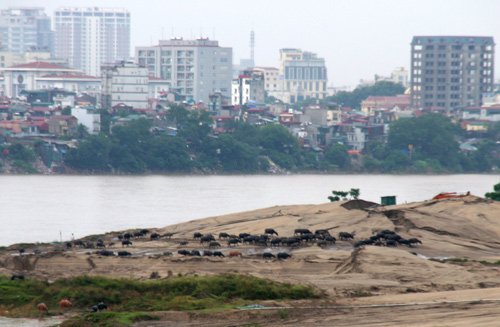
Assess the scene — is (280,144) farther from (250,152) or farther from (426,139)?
(426,139)

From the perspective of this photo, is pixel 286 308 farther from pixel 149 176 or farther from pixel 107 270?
pixel 149 176

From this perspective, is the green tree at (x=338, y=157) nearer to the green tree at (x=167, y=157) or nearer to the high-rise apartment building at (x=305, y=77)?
the green tree at (x=167, y=157)

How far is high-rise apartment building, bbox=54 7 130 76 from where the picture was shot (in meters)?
186

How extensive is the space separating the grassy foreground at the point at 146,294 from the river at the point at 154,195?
1413 centimetres

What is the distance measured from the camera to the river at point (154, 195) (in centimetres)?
3969

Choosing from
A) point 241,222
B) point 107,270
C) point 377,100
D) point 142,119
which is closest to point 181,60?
point 377,100

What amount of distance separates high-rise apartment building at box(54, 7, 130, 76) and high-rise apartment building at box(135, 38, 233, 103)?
65.4 m

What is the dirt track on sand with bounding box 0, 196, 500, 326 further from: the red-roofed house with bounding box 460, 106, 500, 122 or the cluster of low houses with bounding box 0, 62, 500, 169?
the red-roofed house with bounding box 460, 106, 500, 122

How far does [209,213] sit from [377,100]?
87.1 meters

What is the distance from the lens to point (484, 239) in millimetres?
27750

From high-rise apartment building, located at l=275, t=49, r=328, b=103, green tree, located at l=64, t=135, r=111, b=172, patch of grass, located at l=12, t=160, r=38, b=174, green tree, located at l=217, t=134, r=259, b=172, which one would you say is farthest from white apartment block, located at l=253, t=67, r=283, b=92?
patch of grass, located at l=12, t=160, r=38, b=174

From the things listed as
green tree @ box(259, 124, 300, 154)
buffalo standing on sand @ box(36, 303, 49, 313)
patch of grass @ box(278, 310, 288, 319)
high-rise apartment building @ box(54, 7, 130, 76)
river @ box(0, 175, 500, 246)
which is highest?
high-rise apartment building @ box(54, 7, 130, 76)

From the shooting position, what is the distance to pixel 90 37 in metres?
190

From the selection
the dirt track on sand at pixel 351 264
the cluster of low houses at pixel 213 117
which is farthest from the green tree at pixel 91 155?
the dirt track on sand at pixel 351 264
